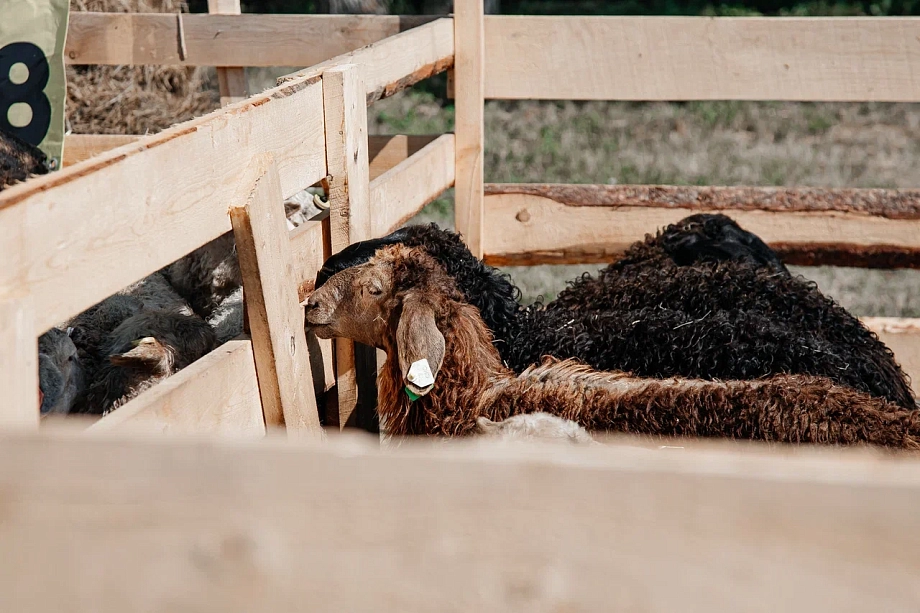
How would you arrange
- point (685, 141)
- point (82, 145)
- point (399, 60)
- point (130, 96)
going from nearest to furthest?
point (399, 60)
point (82, 145)
point (130, 96)
point (685, 141)

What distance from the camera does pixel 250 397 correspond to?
9.43 ft

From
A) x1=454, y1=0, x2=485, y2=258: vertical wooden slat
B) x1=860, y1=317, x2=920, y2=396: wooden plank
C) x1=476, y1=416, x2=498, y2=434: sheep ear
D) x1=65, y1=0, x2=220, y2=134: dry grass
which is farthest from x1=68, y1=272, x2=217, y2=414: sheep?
x1=65, y1=0, x2=220, y2=134: dry grass

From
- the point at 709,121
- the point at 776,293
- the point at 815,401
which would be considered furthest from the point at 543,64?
the point at 709,121

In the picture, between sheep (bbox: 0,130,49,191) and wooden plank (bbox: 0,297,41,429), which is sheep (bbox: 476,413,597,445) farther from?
sheep (bbox: 0,130,49,191)

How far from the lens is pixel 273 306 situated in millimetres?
2875

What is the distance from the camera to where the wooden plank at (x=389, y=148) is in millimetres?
5879

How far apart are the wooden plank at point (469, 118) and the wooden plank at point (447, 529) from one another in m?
4.29

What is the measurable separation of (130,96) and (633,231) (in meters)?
6.39

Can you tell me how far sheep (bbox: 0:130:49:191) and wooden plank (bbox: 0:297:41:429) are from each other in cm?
256

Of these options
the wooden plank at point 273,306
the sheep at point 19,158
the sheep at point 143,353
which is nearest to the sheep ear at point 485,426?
the wooden plank at point 273,306

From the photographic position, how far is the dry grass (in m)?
9.48

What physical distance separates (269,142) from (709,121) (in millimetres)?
13255

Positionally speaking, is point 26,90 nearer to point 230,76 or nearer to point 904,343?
point 230,76

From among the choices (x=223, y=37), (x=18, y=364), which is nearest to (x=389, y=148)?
(x=223, y=37)
